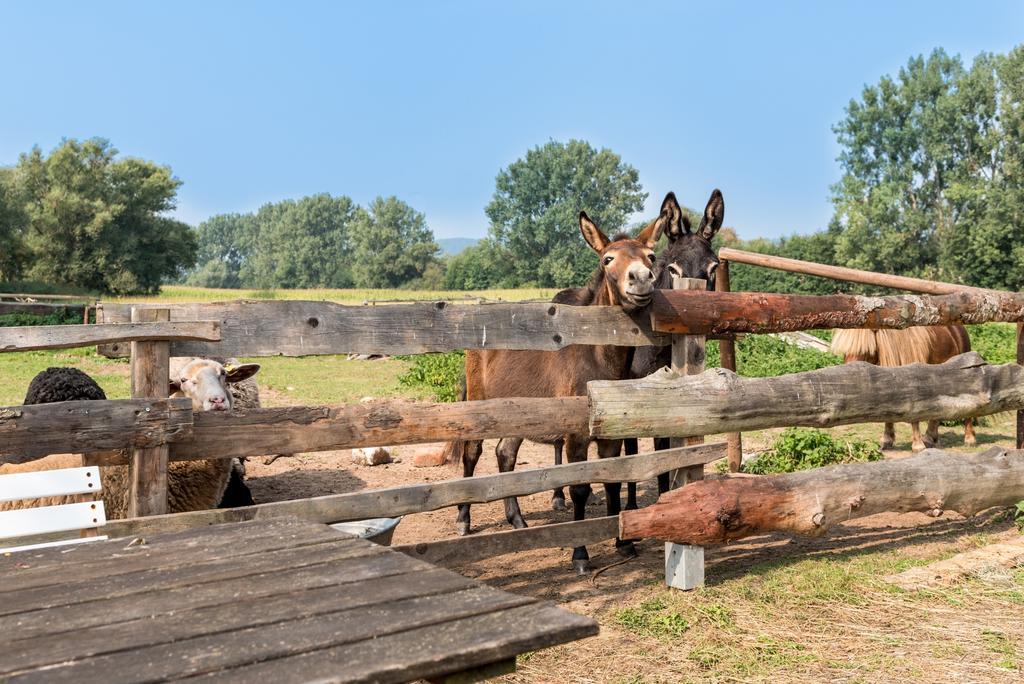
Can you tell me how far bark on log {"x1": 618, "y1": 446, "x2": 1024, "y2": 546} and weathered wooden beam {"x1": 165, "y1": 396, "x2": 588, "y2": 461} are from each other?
2.64ft

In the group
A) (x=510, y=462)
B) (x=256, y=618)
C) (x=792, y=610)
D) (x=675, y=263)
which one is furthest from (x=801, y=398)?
(x=256, y=618)

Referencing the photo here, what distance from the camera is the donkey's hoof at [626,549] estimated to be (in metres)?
6.60

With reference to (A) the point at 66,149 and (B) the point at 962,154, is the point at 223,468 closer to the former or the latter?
(A) the point at 66,149

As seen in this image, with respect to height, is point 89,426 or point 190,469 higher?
point 89,426

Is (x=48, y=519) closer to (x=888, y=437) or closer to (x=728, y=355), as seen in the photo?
(x=728, y=355)

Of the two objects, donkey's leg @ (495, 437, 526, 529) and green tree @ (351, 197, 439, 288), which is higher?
green tree @ (351, 197, 439, 288)

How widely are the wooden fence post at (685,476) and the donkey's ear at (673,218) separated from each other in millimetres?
1123

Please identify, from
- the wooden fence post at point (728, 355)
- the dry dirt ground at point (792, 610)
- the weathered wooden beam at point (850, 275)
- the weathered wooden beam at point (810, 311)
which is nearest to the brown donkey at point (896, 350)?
the weathered wooden beam at point (850, 275)

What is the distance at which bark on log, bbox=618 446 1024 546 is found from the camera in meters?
5.41

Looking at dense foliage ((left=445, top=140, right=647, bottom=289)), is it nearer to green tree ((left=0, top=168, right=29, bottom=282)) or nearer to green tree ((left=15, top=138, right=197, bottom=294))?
green tree ((left=15, top=138, right=197, bottom=294))

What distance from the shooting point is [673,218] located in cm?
753

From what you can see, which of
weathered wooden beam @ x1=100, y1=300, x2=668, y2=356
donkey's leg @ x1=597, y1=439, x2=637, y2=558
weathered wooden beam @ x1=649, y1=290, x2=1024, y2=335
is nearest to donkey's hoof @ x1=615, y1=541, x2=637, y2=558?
donkey's leg @ x1=597, y1=439, x2=637, y2=558

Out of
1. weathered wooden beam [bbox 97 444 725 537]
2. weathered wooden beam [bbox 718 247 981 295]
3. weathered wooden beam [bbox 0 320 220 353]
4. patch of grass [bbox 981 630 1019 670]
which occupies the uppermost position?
weathered wooden beam [bbox 718 247 981 295]

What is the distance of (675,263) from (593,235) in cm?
142
